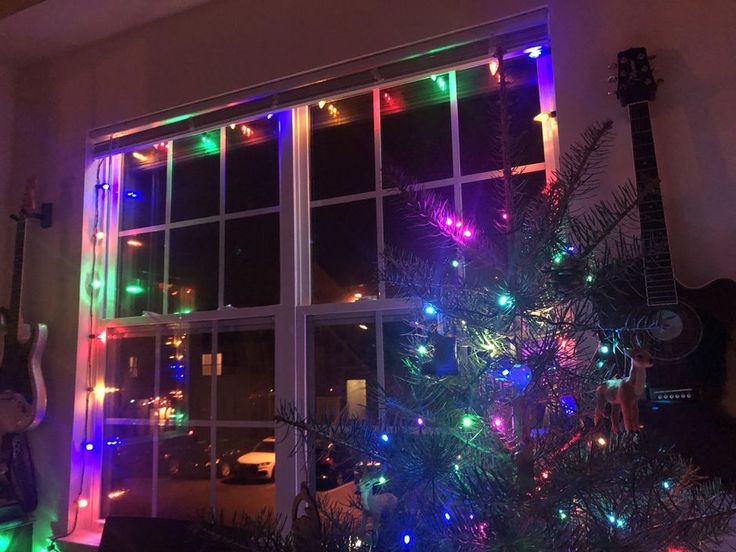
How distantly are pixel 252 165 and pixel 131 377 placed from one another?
1.05m

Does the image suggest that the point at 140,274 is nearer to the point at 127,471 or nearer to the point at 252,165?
the point at 252,165

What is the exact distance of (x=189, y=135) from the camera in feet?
7.11

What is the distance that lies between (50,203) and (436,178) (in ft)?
5.77

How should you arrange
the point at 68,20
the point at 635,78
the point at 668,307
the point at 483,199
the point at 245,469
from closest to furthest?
the point at 668,307 → the point at 635,78 → the point at 483,199 → the point at 245,469 → the point at 68,20

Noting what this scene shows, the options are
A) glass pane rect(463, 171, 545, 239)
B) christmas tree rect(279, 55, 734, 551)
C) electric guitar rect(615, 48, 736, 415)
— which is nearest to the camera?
christmas tree rect(279, 55, 734, 551)

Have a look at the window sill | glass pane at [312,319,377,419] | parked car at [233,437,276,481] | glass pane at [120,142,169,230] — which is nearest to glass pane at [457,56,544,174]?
glass pane at [312,319,377,419]

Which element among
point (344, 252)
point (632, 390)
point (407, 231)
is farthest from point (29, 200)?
point (632, 390)

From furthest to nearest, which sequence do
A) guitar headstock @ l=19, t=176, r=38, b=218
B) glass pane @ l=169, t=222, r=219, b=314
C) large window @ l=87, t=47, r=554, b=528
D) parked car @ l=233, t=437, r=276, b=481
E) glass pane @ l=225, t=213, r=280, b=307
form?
guitar headstock @ l=19, t=176, r=38, b=218
glass pane @ l=169, t=222, r=219, b=314
glass pane @ l=225, t=213, r=280, b=307
parked car @ l=233, t=437, r=276, b=481
large window @ l=87, t=47, r=554, b=528

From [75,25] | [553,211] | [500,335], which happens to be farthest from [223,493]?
[75,25]

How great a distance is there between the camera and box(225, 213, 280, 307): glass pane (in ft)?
6.79

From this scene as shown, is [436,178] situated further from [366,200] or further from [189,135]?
[189,135]

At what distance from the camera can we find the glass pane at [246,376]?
6.56 feet

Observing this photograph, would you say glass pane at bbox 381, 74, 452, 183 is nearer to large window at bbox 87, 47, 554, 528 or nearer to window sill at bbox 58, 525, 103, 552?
large window at bbox 87, 47, 554, 528

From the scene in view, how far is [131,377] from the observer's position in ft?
7.52
